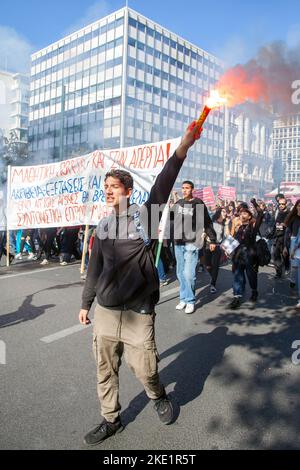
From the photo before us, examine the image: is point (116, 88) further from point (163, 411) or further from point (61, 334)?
point (163, 411)

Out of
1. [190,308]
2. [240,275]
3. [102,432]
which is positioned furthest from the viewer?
[240,275]

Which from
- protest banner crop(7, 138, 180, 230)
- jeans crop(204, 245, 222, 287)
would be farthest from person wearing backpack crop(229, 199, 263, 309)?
protest banner crop(7, 138, 180, 230)

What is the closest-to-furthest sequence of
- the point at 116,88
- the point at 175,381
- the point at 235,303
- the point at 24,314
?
the point at 175,381
the point at 24,314
the point at 235,303
the point at 116,88

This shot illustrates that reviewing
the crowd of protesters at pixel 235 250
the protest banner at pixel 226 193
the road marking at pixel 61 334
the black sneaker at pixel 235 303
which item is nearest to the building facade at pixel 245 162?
the protest banner at pixel 226 193

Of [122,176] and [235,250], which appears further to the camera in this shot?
[235,250]

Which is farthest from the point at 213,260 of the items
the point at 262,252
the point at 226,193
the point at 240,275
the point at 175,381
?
the point at 226,193

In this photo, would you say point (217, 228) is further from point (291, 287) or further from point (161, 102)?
point (161, 102)

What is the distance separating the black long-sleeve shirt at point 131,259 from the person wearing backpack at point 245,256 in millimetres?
3539

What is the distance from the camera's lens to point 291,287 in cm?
727

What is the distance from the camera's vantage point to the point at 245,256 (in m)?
5.90

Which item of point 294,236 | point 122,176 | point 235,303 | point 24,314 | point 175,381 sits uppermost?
point 122,176

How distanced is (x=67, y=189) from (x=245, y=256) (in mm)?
4324

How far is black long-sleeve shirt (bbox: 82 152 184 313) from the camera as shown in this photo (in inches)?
94.8

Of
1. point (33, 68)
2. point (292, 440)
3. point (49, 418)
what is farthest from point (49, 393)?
point (33, 68)
